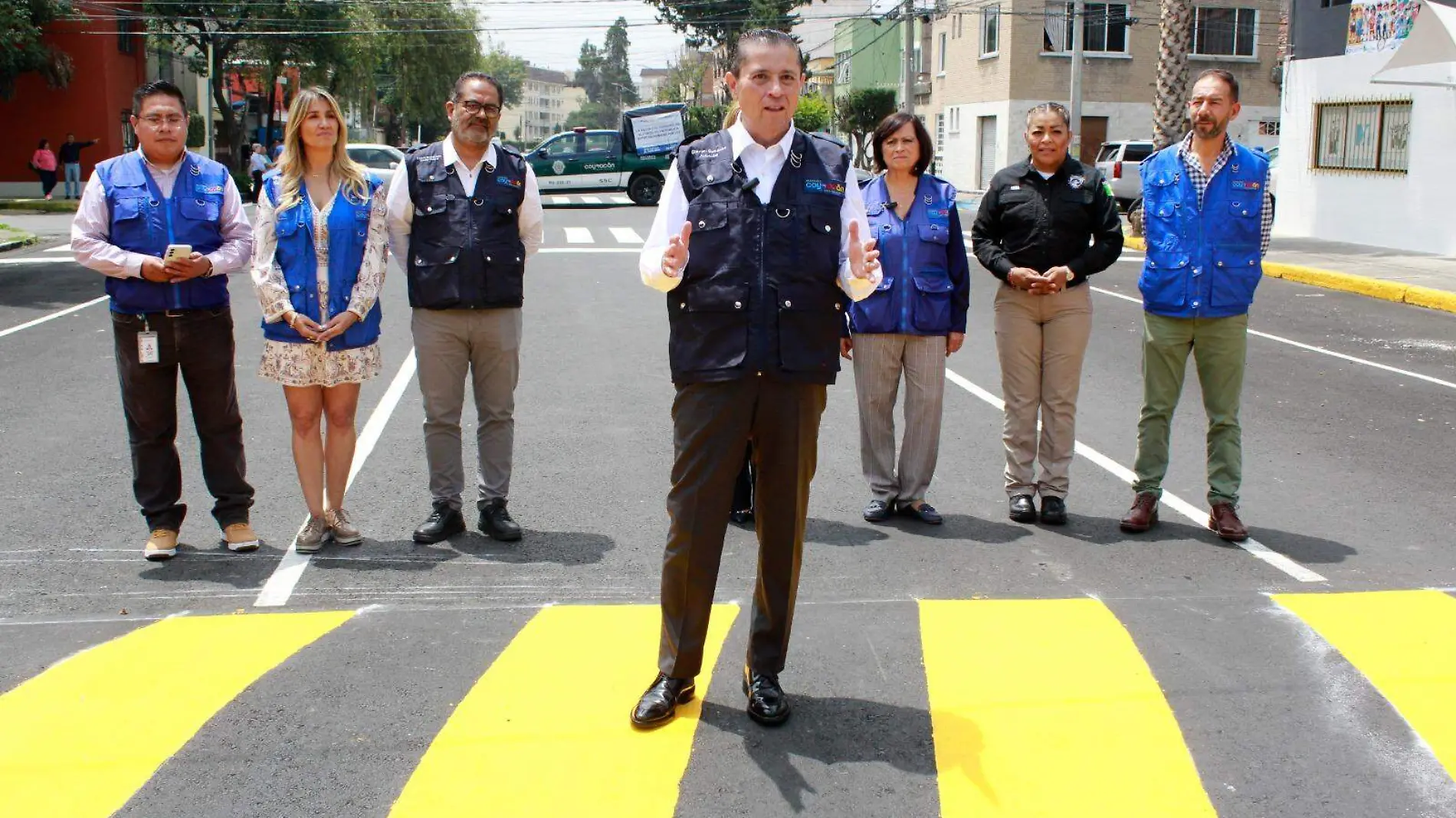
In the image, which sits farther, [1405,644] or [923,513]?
[923,513]

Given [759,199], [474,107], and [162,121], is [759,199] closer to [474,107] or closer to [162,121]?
[474,107]

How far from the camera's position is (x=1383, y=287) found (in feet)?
55.1

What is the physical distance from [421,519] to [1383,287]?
13.9m

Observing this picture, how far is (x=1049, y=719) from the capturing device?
425 centimetres

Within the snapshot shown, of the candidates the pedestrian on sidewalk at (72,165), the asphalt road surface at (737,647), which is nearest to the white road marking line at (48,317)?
the asphalt road surface at (737,647)

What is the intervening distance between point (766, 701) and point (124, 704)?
204 centimetres

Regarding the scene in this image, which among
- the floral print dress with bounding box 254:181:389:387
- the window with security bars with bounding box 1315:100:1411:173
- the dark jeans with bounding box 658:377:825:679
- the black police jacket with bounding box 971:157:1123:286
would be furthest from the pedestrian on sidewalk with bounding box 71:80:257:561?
the window with security bars with bounding box 1315:100:1411:173

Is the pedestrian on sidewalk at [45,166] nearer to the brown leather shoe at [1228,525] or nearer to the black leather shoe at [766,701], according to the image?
the brown leather shoe at [1228,525]

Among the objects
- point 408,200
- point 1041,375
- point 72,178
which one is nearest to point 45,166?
point 72,178

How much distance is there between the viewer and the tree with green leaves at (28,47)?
29925 millimetres

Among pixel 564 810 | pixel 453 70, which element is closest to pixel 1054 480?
pixel 564 810

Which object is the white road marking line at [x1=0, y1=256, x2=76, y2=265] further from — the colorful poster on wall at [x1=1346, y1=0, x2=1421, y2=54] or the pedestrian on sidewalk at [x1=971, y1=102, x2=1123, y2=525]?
the colorful poster on wall at [x1=1346, y1=0, x2=1421, y2=54]

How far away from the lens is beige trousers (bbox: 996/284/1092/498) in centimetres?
669

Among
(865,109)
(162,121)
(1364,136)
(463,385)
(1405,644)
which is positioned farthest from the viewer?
(865,109)
